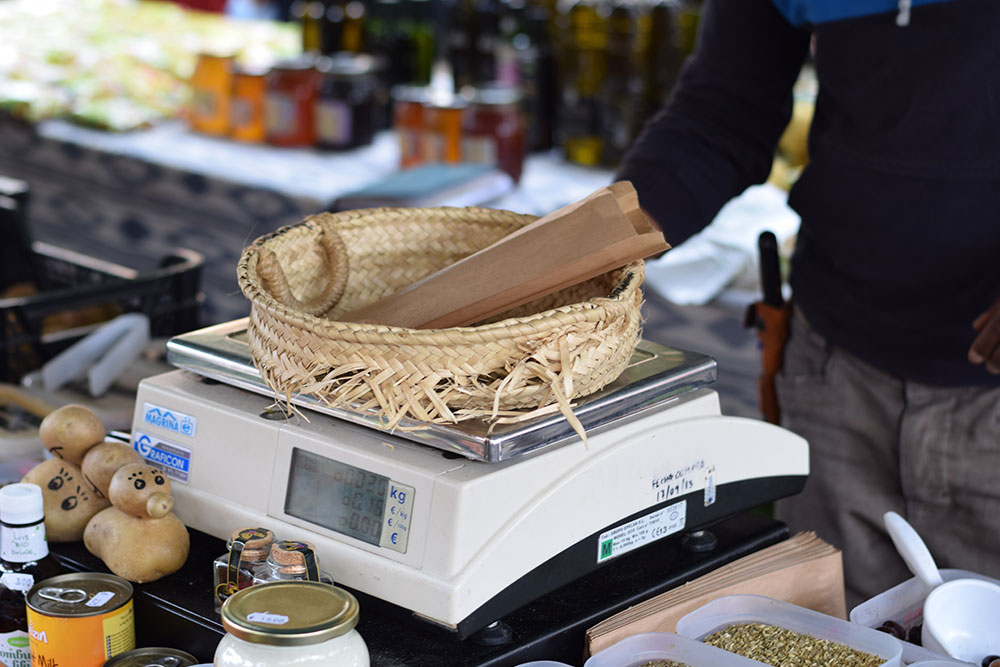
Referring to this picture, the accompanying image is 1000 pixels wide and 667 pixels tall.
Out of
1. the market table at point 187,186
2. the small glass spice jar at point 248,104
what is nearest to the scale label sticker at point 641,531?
the market table at point 187,186

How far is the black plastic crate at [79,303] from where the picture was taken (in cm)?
145

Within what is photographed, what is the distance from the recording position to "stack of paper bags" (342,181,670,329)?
847 millimetres

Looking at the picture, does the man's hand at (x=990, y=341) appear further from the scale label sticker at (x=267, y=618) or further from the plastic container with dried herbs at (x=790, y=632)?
the scale label sticker at (x=267, y=618)

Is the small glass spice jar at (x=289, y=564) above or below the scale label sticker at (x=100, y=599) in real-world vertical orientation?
above

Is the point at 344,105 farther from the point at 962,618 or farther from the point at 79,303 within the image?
the point at 962,618

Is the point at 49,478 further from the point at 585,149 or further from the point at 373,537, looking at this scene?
the point at 585,149

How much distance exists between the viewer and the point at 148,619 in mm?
880

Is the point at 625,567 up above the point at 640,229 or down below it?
below

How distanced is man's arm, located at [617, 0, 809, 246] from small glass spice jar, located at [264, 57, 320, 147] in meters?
1.53

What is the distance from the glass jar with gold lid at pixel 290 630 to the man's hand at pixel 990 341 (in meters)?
0.64

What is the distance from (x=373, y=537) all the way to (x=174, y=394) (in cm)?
26

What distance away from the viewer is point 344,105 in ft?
8.94

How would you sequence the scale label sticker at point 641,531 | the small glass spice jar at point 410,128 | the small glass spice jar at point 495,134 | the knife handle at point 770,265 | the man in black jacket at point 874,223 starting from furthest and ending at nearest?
1. the small glass spice jar at point 410,128
2. the small glass spice jar at point 495,134
3. the knife handle at point 770,265
4. the man in black jacket at point 874,223
5. the scale label sticker at point 641,531

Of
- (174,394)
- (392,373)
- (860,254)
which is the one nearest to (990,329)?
(860,254)
